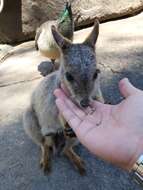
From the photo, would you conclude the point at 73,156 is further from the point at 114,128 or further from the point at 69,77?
the point at 114,128

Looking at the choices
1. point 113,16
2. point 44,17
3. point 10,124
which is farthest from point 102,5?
point 10,124

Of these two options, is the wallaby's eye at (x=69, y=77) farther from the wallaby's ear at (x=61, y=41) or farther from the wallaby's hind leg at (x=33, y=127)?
the wallaby's hind leg at (x=33, y=127)

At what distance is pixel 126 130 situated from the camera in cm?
219

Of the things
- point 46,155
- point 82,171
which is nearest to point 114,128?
point 82,171

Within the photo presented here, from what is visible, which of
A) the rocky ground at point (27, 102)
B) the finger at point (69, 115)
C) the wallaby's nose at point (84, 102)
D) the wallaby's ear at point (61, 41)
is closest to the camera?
the finger at point (69, 115)

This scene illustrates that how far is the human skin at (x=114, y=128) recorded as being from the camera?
2108 millimetres

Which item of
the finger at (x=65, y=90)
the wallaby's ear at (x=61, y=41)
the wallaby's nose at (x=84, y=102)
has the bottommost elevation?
the finger at (x=65, y=90)

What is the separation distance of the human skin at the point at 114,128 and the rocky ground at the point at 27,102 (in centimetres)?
83

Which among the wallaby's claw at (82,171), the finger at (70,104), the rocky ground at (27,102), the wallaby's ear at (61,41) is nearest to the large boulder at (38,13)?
the rocky ground at (27,102)

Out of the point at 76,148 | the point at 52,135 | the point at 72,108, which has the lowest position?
the point at 76,148

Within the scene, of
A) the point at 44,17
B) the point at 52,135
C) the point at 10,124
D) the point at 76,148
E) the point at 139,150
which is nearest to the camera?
the point at 139,150

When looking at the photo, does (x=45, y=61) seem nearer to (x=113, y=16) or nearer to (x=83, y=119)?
(x=113, y=16)

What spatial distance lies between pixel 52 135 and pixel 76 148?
1.20ft

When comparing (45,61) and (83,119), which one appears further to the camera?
(45,61)
